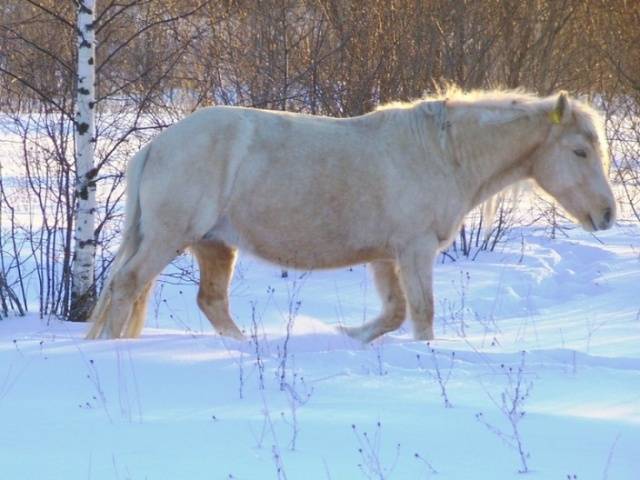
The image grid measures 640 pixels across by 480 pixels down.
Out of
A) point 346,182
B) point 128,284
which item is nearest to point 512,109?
point 346,182

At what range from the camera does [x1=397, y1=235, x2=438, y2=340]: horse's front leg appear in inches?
294

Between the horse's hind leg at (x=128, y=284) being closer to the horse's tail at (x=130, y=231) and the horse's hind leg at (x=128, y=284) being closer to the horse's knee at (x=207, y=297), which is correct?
the horse's tail at (x=130, y=231)

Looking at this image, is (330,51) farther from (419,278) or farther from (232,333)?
(419,278)

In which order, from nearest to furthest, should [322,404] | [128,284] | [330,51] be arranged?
[322,404], [128,284], [330,51]

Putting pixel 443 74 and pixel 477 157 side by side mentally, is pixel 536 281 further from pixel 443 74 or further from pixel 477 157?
pixel 477 157

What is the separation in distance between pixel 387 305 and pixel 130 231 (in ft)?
6.27

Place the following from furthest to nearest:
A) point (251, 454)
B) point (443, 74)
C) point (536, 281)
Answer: point (443, 74), point (536, 281), point (251, 454)

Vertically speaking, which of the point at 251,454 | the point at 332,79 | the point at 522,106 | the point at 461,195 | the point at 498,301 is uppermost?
the point at 332,79

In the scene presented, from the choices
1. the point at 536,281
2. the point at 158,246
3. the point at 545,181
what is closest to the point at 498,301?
the point at 536,281

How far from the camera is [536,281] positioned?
1091 cm

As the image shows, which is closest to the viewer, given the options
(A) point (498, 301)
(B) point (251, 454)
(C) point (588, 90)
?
(B) point (251, 454)

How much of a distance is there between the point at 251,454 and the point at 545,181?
4.04 meters

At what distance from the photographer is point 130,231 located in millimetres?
7445

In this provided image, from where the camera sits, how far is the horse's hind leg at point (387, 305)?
315 inches
